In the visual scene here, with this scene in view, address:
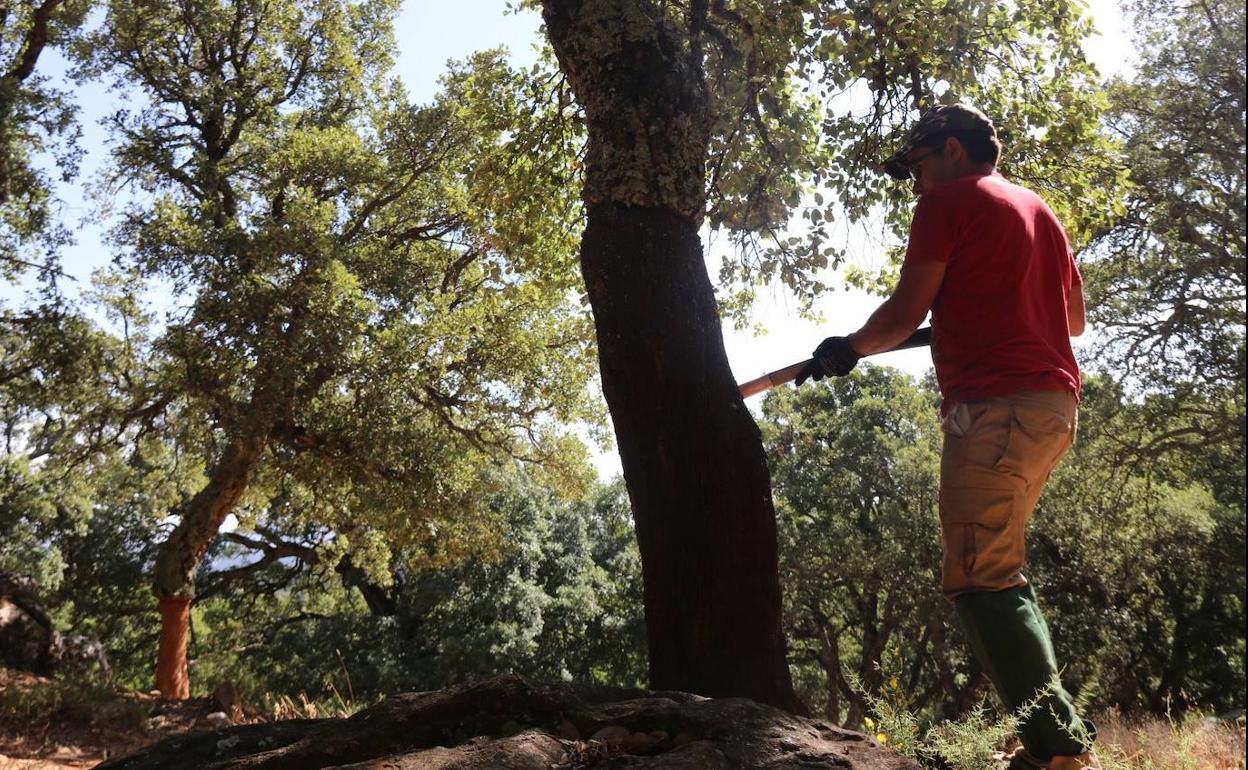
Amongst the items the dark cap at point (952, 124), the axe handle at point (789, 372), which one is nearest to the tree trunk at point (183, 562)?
the axe handle at point (789, 372)

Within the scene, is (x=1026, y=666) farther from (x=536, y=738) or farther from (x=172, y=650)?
(x=172, y=650)

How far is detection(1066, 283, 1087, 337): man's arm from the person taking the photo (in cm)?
291

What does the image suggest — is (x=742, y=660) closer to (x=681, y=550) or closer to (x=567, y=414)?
(x=681, y=550)

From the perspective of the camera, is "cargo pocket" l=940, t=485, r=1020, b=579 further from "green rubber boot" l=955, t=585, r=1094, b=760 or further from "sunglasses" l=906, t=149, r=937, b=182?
"sunglasses" l=906, t=149, r=937, b=182

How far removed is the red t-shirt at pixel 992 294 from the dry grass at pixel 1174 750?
1031 mm

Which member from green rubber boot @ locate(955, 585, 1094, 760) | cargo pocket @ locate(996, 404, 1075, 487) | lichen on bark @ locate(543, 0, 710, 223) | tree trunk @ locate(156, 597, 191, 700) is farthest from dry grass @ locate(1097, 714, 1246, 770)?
tree trunk @ locate(156, 597, 191, 700)

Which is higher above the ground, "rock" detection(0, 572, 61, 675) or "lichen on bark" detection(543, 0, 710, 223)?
Result: "lichen on bark" detection(543, 0, 710, 223)

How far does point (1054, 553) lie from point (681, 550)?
17.9 metres

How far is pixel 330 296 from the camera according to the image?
10.3m

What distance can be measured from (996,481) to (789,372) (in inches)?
33.2

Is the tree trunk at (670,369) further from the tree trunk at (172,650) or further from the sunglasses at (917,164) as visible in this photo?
the tree trunk at (172,650)

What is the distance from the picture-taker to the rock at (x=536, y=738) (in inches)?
76.0

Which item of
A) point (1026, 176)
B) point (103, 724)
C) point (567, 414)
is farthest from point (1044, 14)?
point (103, 724)

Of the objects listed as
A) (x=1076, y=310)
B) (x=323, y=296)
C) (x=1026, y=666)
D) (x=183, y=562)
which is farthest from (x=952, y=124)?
(x=183, y=562)
